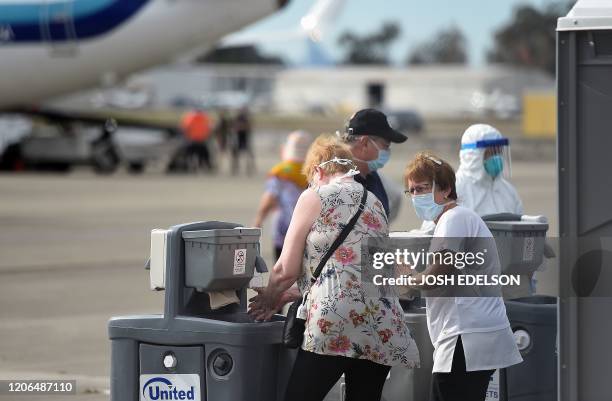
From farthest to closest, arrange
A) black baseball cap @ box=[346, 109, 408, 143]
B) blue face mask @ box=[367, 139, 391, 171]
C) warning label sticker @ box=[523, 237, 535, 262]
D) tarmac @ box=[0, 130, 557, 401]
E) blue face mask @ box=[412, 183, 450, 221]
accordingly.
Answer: tarmac @ box=[0, 130, 557, 401] < blue face mask @ box=[367, 139, 391, 171] < black baseball cap @ box=[346, 109, 408, 143] < warning label sticker @ box=[523, 237, 535, 262] < blue face mask @ box=[412, 183, 450, 221]

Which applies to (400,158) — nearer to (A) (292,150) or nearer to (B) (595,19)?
(A) (292,150)

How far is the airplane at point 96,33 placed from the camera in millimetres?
27766

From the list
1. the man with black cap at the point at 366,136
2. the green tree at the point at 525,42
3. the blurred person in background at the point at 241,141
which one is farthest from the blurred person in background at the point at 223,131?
the green tree at the point at 525,42

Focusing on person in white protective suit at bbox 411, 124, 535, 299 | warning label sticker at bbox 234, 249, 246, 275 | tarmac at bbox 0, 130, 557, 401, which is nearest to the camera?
warning label sticker at bbox 234, 249, 246, 275

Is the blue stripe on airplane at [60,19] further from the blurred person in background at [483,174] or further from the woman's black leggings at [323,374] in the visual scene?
the woman's black leggings at [323,374]

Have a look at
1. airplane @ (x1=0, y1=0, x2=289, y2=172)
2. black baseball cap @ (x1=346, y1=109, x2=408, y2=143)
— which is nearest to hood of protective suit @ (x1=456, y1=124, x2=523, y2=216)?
black baseball cap @ (x1=346, y1=109, x2=408, y2=143)

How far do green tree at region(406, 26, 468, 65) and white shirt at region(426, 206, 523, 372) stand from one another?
132 m

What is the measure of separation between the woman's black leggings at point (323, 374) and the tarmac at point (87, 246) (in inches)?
32.6

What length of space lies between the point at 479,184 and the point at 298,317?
7.74 feet

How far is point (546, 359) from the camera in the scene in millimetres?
6543

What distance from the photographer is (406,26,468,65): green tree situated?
138 m

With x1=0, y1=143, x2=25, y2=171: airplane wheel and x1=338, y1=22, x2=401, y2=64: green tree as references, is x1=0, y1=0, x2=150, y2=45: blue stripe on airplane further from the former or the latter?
x1=338, y1=22, x2=401, y2=64: green tree

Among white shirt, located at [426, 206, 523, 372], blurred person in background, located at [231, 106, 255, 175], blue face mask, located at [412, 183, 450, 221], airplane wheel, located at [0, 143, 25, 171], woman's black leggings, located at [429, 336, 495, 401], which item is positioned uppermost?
blurred person in background, located at [231, 106, 255, 175]

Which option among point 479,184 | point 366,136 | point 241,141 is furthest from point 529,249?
point 241,141
